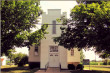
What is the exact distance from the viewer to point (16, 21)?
19672 mm

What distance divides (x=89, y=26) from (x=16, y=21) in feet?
34.1

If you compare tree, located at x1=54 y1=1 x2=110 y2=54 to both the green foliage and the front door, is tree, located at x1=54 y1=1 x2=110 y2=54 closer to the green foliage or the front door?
the front door

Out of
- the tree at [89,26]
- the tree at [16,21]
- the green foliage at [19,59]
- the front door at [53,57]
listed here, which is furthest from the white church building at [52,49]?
the green foliage at [19,59]

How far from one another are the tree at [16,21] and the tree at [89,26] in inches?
214

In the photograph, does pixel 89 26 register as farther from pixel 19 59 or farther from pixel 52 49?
pixel 19 59

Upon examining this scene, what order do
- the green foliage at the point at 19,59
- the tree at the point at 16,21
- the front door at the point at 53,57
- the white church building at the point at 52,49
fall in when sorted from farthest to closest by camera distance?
the green foliage at the point at 19,59 → the front door at the point at 53,57 → the white church building at the point at 52,49 → the tree at the point at 16,21

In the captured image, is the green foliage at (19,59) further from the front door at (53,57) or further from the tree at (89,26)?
the tree at (89,26)

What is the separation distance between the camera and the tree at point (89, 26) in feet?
47.5

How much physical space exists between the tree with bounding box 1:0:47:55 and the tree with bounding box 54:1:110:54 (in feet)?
17.8

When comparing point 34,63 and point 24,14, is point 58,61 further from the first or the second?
point 24,14

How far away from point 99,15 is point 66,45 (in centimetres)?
598

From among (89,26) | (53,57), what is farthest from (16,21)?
(89,26)

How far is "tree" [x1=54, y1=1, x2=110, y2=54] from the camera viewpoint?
14.5 meters

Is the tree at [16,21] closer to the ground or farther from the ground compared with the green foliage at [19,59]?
farther from the ground
